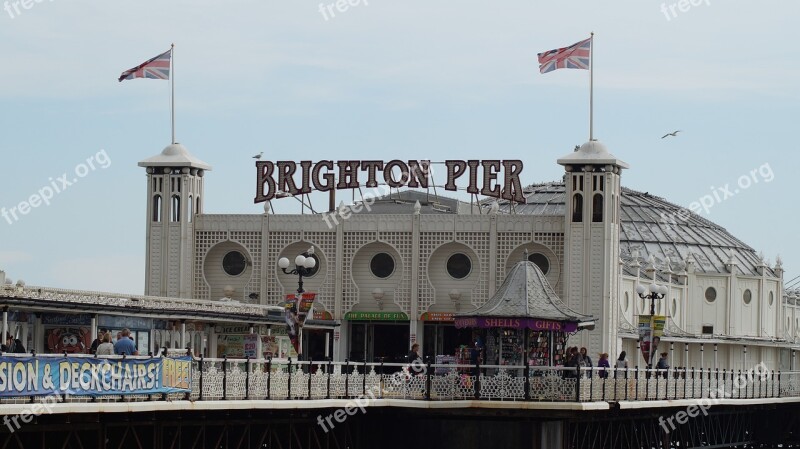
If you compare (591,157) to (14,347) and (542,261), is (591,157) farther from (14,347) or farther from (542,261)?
(14,347)

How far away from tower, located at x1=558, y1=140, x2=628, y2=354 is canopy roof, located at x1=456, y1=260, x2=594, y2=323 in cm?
1222

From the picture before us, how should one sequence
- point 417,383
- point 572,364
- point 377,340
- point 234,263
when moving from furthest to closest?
point 234,263 < point 377,340 < point 572,364 < point 417,383

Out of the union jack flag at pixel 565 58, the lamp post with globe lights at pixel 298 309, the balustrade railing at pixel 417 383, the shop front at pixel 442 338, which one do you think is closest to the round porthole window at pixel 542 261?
the shop front at pixel 442 338

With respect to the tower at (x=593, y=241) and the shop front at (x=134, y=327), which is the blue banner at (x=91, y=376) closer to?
the shop front at (x=134, y=327)

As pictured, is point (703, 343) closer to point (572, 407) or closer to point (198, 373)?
point (572, 407)

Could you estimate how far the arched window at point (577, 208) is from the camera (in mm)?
68375

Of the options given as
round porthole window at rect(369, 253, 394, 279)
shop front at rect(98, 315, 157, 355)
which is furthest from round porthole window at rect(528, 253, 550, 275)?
shop front at rect(98, 315, 157, 355)

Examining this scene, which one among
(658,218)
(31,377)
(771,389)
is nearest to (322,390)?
(31,377)

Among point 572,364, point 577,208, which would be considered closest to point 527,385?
point 572,364

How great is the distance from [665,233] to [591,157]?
38940 mm

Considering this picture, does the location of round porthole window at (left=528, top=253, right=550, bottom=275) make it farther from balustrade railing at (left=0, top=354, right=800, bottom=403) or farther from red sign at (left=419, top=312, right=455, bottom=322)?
balustrade railing at (left=0, top=354, right=800, bottom=403)

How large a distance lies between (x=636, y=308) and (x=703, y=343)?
10767mm

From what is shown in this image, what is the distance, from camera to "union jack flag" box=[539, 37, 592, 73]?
221 ft

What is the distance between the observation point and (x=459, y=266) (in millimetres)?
70188
